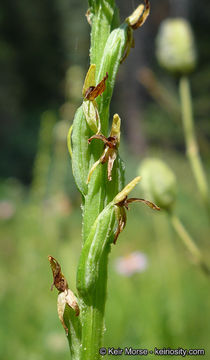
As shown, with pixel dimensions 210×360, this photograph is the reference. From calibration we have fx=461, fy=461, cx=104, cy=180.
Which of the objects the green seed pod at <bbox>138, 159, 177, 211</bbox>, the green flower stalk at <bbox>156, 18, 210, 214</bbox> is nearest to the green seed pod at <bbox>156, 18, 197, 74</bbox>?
the green flower stalk at <bbox>156, 18, 210, 214</bbox>

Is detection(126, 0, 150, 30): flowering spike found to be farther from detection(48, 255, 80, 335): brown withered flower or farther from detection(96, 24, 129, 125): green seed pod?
detection(48, 255, 80, 335): brown withered flower

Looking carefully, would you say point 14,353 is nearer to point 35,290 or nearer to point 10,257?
point 35,290

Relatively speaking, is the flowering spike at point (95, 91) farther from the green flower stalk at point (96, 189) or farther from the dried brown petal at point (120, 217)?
the dried brown petal at point (120, 217)

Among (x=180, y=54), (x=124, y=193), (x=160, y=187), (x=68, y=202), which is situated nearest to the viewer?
(x=124, y=193)

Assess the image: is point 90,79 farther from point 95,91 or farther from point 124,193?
point 124,193

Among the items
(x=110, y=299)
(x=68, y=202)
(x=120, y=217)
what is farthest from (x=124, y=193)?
(x=68, y=202)

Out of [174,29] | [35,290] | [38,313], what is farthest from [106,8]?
[35,290]
